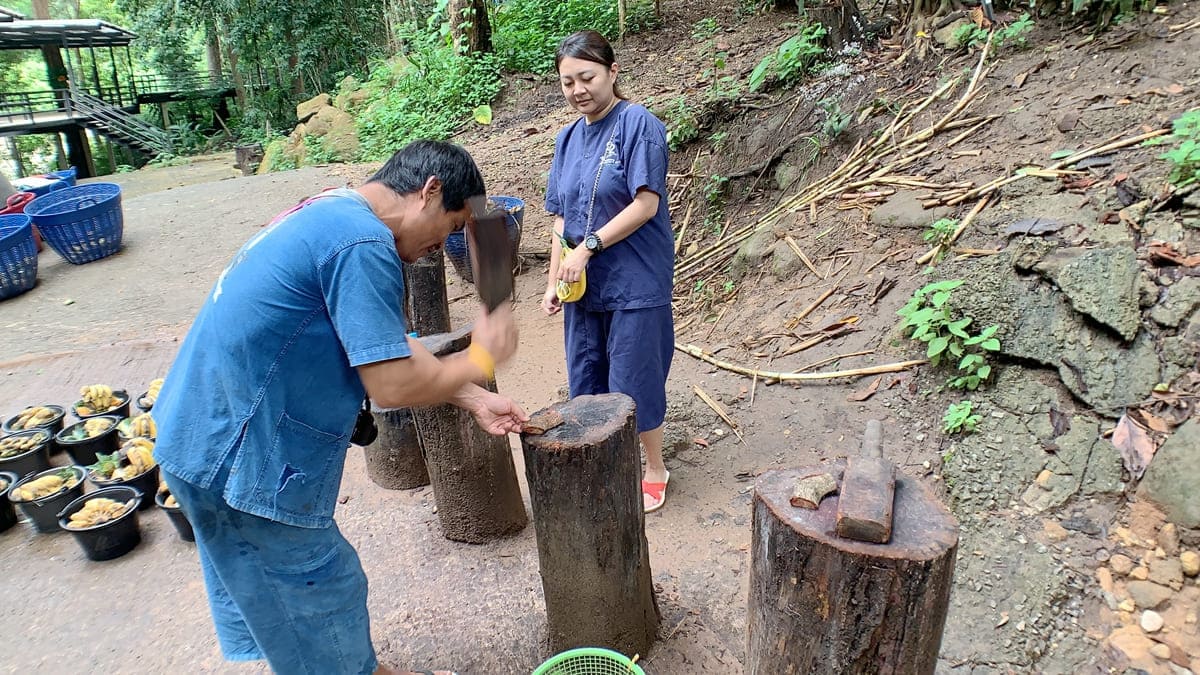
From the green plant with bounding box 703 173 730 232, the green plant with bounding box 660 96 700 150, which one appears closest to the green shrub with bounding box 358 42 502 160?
the green plant with bounding box 660 96 700 150

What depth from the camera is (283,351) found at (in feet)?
5.42

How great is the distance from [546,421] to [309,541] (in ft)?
2.66

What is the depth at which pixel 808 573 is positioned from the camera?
1562 mm

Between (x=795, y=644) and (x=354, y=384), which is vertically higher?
(x=354, y=384)

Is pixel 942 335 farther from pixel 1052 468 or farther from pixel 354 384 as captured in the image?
pixel 354 384

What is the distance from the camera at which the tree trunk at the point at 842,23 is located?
6.25 meters

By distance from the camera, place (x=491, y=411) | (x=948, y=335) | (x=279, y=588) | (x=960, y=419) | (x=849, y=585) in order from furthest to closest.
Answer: (x=948, y=335) < (x=960, y=419) < (x=491, y=411) < (x=279, y=588) < (x=849, y=585)

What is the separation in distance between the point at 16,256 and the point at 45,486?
4494 millimetres

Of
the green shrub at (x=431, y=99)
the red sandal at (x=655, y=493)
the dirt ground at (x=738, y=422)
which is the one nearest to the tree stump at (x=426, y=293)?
the dirt ground at (x=738, y=422)

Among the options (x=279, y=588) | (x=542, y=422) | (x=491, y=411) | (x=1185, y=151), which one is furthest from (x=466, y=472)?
(x=1185, y=151)

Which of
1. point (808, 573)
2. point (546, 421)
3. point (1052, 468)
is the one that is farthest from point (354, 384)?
point (1052, 468)

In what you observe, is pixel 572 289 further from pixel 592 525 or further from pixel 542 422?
pixel 592 525

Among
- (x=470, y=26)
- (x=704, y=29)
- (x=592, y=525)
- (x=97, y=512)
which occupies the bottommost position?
(x=97, y=512)

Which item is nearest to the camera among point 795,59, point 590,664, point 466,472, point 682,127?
point 590,664
